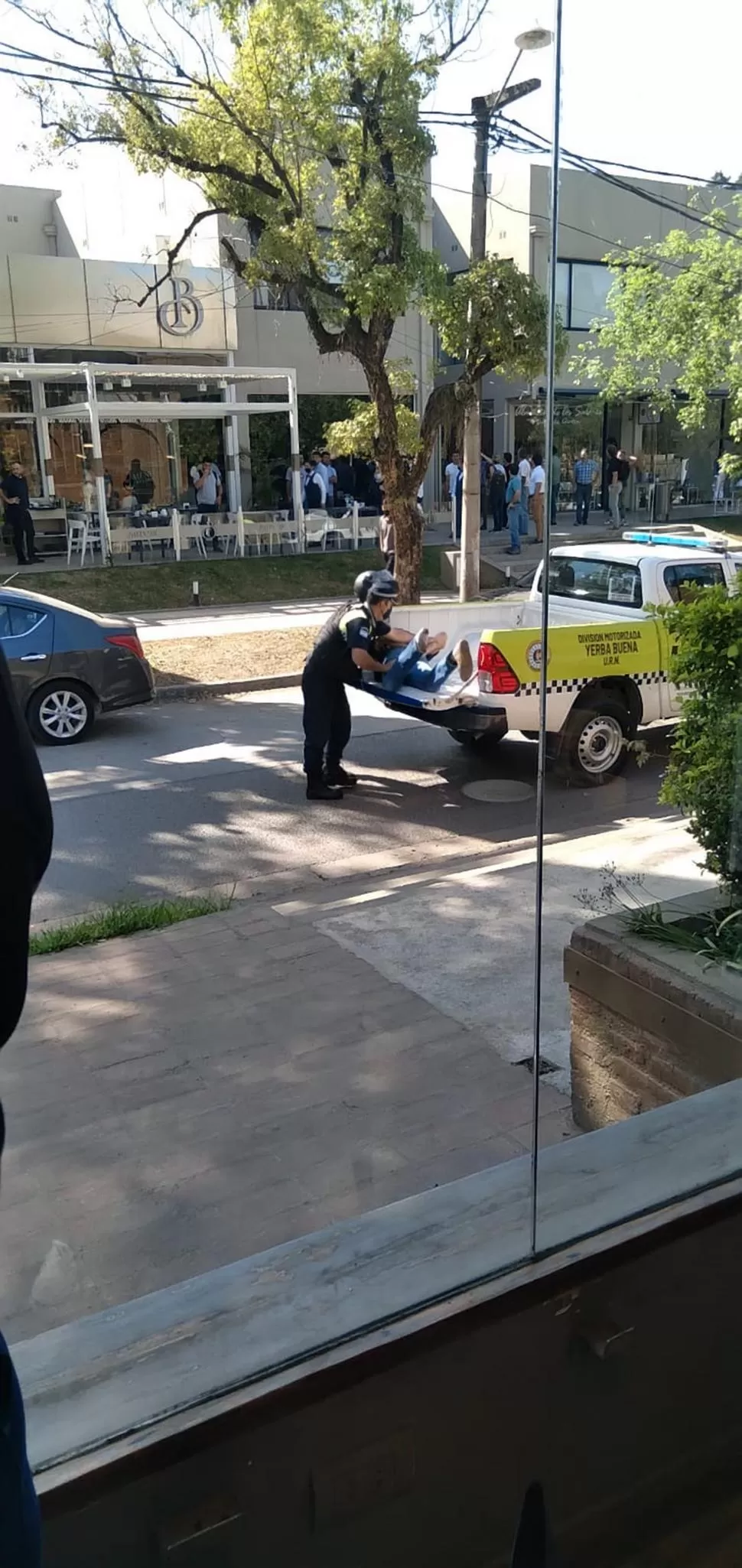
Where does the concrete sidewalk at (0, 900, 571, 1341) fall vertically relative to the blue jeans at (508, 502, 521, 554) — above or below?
below

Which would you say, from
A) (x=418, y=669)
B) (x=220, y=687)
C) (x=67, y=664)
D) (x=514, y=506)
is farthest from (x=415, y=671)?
(x=514, y=506)

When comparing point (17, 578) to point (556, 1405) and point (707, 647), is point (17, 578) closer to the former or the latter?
point (707, 647)

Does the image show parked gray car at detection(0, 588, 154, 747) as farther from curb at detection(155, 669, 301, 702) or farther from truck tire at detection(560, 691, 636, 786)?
truck tire at detection(560, 691, 636, 786)

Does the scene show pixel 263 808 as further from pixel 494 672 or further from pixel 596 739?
pixel 596 739

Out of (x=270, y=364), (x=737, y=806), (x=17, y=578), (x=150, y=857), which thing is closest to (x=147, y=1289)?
(x=737, y=806)

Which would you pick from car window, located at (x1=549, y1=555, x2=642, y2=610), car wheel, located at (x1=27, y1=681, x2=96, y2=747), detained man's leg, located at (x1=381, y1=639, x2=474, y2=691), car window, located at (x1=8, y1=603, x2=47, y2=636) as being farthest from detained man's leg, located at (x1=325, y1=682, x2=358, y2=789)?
car window, located at (x1=8, y1=603, x2=47, y2=636)

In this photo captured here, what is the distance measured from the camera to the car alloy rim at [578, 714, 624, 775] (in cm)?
784

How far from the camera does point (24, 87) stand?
6.08 m

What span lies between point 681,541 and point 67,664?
20.9 feet

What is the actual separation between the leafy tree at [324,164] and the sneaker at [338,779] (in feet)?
6.85

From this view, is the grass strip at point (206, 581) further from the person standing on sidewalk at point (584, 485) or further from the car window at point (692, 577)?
the person standing on sidewalk at point (584, 485)

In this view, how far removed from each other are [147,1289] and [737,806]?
2.16 m

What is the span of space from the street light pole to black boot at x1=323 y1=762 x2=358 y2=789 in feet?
5.01

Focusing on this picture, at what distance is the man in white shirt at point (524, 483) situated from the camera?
2.95 m
